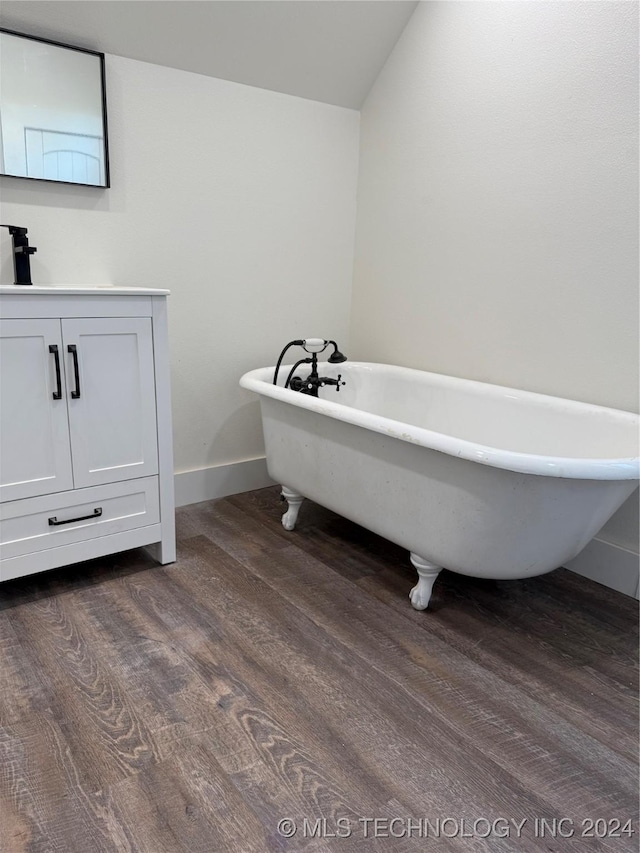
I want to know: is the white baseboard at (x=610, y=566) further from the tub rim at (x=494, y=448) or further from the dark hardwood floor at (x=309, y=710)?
the tub rim at (x=494, y=448)

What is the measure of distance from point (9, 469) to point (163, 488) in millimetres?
494

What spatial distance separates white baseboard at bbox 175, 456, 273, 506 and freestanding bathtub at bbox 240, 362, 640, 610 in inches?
17.5

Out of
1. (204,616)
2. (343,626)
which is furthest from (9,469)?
(343,626)

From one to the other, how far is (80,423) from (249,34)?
5.44 feet

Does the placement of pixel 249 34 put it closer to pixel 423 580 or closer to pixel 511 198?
pixel 511 198

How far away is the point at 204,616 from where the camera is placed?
182 cm

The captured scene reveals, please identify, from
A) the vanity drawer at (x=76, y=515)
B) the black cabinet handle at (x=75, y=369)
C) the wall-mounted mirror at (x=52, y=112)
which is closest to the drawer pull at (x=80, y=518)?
the vanity drawer at (x=76, y=515)

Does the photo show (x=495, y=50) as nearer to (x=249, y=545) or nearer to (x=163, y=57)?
(x=163, y=57)

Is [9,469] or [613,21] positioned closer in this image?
[9,469]

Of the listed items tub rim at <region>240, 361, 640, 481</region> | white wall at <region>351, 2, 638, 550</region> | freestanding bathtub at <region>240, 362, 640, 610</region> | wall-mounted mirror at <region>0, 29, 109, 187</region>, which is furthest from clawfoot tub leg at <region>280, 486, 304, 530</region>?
wall-mounted mirror at <region>0, 29, 109, 187</region>

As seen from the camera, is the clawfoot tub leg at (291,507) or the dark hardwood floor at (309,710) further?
the clawfoot tub leg at (291,507)

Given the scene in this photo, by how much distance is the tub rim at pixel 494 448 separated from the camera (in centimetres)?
142

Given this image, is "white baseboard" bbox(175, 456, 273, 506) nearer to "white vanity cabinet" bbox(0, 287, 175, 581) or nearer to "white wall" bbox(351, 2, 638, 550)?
"white vanity cabinet" bbox(0, 287, 175, 581)

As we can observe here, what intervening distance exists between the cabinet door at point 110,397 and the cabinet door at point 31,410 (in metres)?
0.04
